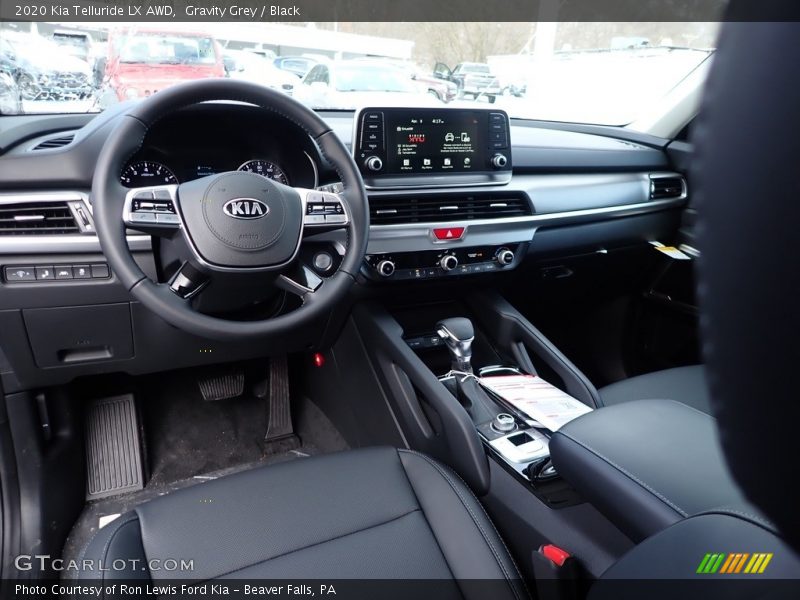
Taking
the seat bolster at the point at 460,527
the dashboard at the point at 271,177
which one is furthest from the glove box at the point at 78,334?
the seat bolster at the point at 460,527

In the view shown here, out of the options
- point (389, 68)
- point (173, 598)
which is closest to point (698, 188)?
point (173, 598)

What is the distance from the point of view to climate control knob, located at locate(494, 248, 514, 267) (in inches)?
77.3

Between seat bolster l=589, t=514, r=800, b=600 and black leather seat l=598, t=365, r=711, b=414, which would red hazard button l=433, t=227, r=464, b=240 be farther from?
seat bolster l=589, t=514, r=800, b=600

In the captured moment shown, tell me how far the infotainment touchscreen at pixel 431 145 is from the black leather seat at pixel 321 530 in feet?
A: 2.85

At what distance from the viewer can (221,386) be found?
218cm

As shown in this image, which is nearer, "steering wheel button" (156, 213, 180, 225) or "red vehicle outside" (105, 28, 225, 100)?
"steering wheel button" (156, 213, 180, 225)

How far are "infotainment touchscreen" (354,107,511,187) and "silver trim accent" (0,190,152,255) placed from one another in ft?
2.16

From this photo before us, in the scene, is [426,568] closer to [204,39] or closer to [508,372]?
[508,372]

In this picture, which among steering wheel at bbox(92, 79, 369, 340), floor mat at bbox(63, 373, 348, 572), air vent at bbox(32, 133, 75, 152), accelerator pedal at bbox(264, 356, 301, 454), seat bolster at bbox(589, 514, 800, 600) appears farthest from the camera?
accelerator pedal at bbox(264, 356, 301, 454)

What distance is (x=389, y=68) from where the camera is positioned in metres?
1.95

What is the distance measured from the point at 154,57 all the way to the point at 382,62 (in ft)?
2.26

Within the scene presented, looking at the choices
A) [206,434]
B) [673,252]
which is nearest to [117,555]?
[206,434]

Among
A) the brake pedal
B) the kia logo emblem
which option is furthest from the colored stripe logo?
the brake pedal

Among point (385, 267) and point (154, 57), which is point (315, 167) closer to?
point (385, 267)
